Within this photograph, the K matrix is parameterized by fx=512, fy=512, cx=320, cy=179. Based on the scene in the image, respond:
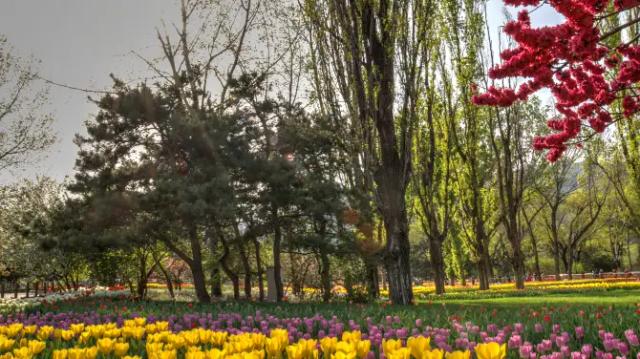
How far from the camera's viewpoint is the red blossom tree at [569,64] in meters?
6.86

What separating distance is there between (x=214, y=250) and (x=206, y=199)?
18.3 ft

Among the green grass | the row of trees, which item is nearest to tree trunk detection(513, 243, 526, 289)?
the row of trees

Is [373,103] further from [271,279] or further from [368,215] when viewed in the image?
[271,279]

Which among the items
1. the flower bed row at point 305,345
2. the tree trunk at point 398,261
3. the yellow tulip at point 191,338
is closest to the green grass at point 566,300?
the tree trunk at point 398,261

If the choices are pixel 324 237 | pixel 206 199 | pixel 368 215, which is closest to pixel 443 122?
pixel 368 215

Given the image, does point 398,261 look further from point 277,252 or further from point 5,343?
point 5,343

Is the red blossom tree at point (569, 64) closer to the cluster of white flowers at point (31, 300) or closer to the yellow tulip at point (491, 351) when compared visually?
the yellow tulip at point (491, 351)

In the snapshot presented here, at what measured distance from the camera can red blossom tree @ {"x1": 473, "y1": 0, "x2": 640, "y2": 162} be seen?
6863mm

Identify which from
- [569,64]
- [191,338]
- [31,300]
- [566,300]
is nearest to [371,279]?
[566,300]

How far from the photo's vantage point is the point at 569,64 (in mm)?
7246

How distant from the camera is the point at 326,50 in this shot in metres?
14.3

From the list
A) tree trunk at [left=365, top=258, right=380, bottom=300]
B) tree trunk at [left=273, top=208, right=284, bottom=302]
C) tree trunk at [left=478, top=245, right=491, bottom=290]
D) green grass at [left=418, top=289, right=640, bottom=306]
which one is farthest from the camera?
tree trunk at [left=478, top=245, right=491, bottom=290]

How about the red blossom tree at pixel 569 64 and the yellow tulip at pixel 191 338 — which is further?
the red blossom tree at pixel 569 64

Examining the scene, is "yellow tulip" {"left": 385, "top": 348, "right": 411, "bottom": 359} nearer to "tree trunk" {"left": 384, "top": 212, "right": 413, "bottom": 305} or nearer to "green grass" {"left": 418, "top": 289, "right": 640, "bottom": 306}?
"tree trunk" {"left": 384, "top": 212, "right": 413, "bottom": 305}
